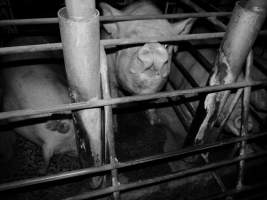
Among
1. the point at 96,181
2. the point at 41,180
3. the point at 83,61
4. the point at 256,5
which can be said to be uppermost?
the point at 256,5

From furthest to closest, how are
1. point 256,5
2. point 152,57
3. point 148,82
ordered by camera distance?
point 148,82 < point 152,57 < point 256,5

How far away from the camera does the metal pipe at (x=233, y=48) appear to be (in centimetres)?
153

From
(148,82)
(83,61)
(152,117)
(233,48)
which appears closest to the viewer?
(83,61)

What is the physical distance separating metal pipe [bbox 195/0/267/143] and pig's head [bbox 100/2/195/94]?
418 mm

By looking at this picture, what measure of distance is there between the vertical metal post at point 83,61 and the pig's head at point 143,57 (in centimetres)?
58

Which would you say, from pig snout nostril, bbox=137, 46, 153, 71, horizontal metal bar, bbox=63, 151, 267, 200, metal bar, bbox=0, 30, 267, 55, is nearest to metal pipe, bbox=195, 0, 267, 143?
metal bar, bbox=0, 30, 267, 55

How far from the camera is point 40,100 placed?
250cm

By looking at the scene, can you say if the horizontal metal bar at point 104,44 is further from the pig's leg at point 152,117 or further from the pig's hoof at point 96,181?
the pig's leg at point 152,117

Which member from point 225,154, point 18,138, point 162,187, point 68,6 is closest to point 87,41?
point 68,6

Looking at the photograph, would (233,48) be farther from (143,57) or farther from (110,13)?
(110,13)

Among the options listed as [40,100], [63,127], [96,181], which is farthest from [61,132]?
[96,181]

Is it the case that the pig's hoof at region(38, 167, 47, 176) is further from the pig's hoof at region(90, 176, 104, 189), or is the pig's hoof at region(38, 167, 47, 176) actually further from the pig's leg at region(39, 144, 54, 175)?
the pig's hoof at region(90, 176, 104, 189)

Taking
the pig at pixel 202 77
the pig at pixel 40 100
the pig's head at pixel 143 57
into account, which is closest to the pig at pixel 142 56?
the pig's head at pixel 143 57

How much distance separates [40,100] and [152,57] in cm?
139
